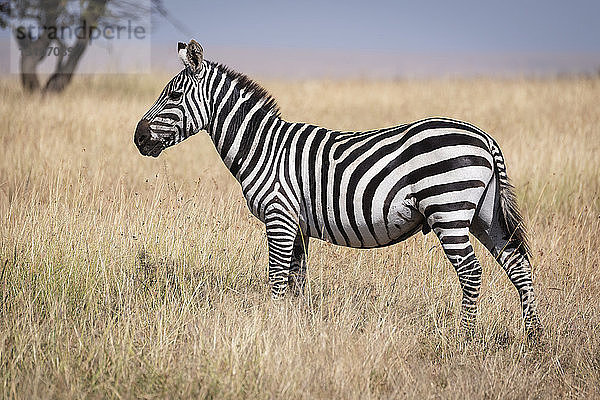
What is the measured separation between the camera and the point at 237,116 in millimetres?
4887

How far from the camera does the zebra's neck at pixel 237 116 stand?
4848 millimetres

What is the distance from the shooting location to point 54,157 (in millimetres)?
9234

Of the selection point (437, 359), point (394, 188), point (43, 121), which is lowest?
point (437, 359)

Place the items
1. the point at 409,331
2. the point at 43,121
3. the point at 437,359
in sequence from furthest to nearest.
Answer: the point at 43,121
the point at 409,331
the point at 437,359

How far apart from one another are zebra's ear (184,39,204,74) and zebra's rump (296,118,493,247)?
0.95 m

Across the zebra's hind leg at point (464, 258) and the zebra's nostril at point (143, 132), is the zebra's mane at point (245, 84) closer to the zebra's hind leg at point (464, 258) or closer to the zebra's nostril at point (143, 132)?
the zebra's nostril at point (143, 132)

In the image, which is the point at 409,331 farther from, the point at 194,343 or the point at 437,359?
the point at 194,343

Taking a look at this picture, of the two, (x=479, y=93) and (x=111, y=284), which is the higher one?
(x=479, y=93)

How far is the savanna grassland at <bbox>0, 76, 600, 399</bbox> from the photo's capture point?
371 cm

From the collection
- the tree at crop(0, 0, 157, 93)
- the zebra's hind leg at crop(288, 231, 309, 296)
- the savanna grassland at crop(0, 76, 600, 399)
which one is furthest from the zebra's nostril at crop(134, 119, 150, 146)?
the tree at crop(0, 0, 157, 93)

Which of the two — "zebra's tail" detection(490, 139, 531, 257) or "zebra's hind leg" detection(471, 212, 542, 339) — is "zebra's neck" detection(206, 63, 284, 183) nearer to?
"zebra's tail" detection(490, 139, 531, 257)

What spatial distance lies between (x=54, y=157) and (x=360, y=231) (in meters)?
6.22

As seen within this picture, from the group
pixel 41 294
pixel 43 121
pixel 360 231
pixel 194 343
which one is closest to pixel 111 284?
pixel 41 294

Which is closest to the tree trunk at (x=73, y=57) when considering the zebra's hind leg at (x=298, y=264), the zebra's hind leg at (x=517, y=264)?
the zebra's hind leg at (x=298, y=264)
